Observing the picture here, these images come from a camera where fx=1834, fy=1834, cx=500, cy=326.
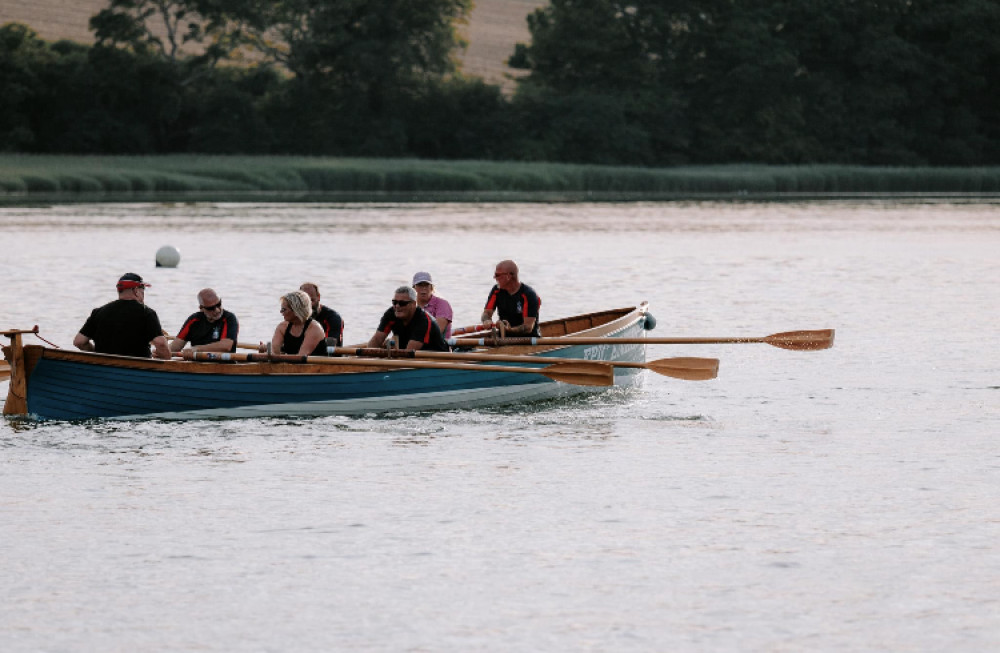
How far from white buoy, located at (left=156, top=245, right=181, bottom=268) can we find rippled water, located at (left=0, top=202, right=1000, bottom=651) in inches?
488

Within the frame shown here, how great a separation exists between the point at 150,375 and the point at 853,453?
5.96 metres

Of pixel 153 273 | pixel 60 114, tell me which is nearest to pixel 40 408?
pixel 153 273

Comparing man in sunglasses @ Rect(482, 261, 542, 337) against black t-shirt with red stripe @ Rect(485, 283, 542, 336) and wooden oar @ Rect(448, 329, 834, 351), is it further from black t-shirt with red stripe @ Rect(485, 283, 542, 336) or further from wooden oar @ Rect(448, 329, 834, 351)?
wooden oar @ Rect(448, 329, 834, 351)

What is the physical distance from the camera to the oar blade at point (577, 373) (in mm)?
16719

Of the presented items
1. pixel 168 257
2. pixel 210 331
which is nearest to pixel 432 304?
pixel 210 331

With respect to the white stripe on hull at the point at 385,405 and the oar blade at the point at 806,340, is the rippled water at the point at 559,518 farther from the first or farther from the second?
the oar blade at the point at 806,340

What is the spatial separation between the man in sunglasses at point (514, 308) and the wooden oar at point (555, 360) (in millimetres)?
908

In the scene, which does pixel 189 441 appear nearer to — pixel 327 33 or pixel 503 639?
pixel 503 639

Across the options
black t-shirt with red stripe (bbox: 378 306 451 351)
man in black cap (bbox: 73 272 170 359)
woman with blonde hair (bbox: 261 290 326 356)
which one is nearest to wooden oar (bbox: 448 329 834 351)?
black t-shirt with red stripe (bbox: 378 306 451 351)

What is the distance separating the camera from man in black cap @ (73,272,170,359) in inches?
631

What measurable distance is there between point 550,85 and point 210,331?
83.0 m

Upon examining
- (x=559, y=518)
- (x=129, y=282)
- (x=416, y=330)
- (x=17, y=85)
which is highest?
(x=17, y=85)

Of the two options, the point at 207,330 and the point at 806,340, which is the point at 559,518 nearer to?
the point at 207,330

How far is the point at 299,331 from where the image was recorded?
1653cm
